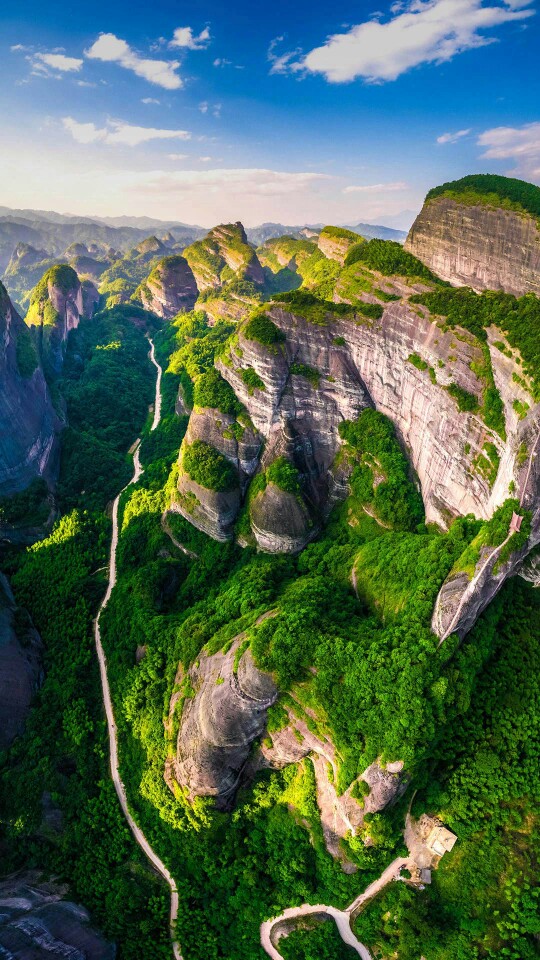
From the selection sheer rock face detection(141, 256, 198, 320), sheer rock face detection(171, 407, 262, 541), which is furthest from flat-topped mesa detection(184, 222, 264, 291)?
sheer rock face detection(171, 407, 262, 541)

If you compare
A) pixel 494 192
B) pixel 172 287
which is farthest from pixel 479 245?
pixel 172 287

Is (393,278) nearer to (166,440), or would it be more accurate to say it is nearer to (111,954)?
(166,440)

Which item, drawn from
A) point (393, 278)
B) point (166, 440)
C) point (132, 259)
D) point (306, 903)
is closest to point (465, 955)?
point (306, 903)

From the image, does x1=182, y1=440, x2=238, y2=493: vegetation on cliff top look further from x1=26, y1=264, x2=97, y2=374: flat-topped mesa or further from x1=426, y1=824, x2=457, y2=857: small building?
x1=26, y1=264, x2=97, y2=374: flat-topped mesa

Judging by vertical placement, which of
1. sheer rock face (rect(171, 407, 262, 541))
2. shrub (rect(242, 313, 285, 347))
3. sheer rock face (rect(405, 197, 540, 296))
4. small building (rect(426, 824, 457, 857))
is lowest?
small building (rect(426, 824, 457, 857))

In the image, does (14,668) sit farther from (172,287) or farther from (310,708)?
(172,287)

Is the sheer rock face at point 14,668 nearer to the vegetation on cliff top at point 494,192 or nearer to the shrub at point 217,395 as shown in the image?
the shrub at point 217,395

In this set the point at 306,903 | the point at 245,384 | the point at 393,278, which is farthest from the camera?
the point at 245,384
